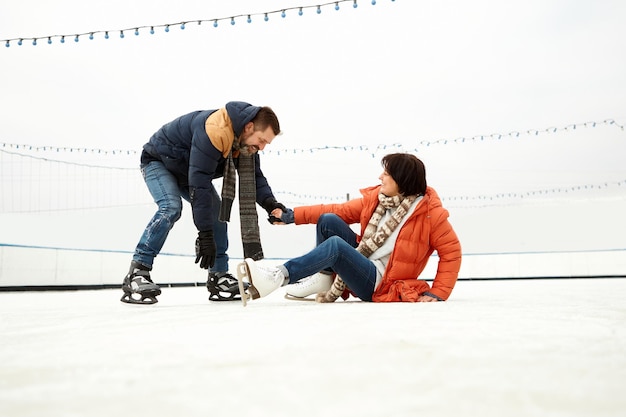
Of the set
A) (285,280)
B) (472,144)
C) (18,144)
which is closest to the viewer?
(285,280)

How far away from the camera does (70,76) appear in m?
7.13

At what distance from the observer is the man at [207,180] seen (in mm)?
2740

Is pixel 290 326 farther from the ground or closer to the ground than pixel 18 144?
closer to the ground

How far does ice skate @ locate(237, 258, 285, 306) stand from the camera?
7.80 ft

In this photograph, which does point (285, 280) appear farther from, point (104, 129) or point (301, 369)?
point (104, 129)

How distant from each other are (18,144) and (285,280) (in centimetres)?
553

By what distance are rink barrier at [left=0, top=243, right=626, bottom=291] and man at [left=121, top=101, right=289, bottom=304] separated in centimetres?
370

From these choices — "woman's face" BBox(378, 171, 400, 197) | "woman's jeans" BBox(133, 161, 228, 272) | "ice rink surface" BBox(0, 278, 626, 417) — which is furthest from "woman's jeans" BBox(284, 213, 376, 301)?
"ice rink surface" BBox(0, 278, 626, 417)

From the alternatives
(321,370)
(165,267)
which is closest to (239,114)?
(321,370)

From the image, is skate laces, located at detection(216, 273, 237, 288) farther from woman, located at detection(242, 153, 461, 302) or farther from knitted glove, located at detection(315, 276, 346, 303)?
woman, located at detection(242, 153, 461, 302)

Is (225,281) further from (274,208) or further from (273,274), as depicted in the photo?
(273,274)

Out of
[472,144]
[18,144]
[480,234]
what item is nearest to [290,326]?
[18,144]

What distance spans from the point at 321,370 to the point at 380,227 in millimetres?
1846

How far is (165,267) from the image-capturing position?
790cm
